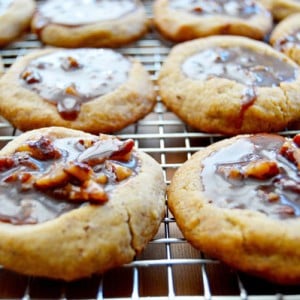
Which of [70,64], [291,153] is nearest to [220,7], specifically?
[70,64]

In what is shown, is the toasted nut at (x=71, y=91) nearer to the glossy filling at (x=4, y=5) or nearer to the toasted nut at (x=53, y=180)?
the toasted nut at (x=53, y=180)

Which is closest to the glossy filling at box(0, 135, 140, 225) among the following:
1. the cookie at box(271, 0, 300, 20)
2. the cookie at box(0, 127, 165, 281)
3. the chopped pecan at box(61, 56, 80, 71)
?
the cookie at box(0, 127, 165, 281)

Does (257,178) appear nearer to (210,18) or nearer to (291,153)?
(291,153)

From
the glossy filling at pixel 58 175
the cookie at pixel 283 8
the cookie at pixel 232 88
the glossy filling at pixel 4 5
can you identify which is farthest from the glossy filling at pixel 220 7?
the glossy filling at pixel 58 175

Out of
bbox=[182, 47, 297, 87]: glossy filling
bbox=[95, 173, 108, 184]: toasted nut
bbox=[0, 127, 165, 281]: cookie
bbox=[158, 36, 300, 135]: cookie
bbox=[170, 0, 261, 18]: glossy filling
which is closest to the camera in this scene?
bbox=[0, 127, 165, 281]: cookie

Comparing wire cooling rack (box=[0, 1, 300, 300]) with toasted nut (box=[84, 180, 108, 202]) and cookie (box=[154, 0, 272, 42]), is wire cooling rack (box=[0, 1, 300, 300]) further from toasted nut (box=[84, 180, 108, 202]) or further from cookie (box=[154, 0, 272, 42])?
cookie (box=[154, 0, 272, 42])

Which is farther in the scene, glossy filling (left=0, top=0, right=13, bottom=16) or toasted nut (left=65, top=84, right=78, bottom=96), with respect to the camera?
glossy filling (left=0, top=0, right=13, bottom=16)

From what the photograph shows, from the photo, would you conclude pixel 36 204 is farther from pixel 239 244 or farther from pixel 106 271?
pixel 239 244
